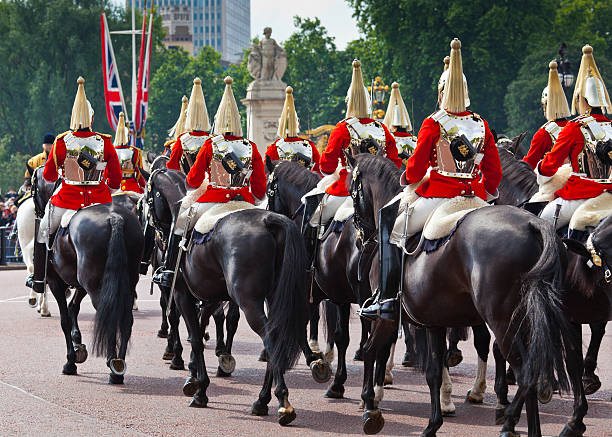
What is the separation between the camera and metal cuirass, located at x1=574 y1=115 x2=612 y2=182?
310 inches

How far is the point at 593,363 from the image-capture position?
890 centimetres

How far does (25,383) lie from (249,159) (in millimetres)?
2778

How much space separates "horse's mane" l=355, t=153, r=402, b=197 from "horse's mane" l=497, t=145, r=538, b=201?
2.33 meters

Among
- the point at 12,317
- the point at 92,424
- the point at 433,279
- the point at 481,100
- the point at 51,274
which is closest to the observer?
the point at 433,279

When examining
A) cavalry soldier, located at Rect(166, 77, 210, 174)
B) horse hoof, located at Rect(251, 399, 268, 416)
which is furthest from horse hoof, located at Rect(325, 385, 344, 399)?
cavalry soldier, located at Rect(166, 77, 210, 174)

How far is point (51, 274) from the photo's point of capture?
10.7m

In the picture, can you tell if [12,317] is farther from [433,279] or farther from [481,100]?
[481,100]

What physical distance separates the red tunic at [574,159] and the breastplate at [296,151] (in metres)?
5.46

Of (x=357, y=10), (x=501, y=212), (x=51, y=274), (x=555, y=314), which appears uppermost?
(x=357, y=10)

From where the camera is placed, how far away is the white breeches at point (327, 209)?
30.5ft

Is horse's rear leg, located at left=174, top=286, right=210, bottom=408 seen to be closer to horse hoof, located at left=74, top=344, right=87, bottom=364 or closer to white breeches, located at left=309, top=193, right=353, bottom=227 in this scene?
white breeches, located at left=309, top=193, right=353, bottom=227

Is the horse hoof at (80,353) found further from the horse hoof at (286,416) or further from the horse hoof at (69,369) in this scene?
the horse hoof at (286,416)

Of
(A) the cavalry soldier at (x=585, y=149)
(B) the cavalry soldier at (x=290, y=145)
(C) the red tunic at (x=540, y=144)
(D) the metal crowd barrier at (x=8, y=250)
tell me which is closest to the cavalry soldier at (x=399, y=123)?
(B) the cavalry soldier at (x=290, y=145)

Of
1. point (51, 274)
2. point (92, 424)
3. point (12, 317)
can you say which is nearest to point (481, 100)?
point (12, 317)
